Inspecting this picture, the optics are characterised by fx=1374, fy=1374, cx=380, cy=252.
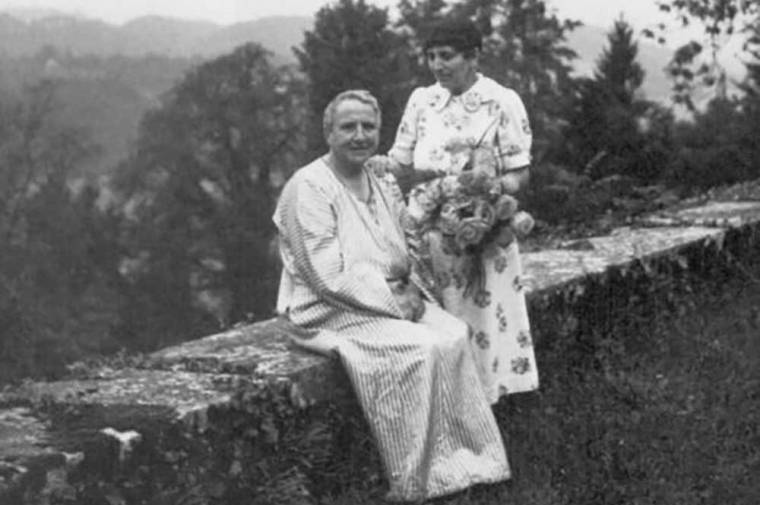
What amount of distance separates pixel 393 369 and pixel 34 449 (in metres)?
1.30

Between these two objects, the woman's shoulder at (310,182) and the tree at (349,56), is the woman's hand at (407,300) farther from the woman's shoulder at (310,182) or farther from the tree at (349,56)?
the tree at (349,56)

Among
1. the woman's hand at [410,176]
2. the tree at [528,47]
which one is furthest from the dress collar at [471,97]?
the tree at [528,47]

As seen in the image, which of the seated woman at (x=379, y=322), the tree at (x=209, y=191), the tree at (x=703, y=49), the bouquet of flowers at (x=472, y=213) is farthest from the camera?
the tree at (x=209, y=191)

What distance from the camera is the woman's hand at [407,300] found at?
186 inches

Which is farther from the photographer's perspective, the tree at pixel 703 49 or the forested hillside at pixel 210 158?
the forested hillside at pixel 210 158

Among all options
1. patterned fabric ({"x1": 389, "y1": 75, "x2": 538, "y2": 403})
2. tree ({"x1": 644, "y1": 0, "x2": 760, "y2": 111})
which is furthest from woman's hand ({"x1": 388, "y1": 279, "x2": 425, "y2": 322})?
tree ({"x1": 644, "y1": 0, "x2": 760, "y2": 111})

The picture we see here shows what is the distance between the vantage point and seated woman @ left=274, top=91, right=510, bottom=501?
438 cm

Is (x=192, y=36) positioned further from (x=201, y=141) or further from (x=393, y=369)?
(x=393, y=369)

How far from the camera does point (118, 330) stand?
41.1 metres

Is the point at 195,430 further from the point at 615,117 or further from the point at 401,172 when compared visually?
the point at 615,117

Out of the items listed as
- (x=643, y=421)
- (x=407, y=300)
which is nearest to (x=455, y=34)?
(x=407, y=300)

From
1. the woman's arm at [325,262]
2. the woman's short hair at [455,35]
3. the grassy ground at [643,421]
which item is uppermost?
the woman's short hair at [455,35]

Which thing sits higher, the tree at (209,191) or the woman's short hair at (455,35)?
the woman's short hair at (455,35)

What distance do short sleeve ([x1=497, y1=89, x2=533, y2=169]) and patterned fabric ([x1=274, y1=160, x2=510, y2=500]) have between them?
627mm
